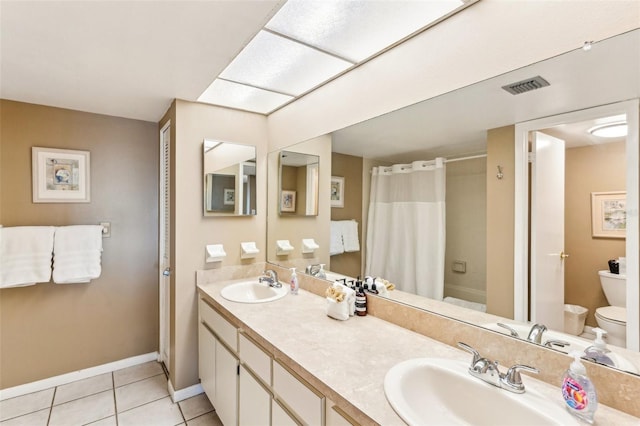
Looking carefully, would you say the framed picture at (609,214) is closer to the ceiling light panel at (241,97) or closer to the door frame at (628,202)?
the door frame at (628,202)

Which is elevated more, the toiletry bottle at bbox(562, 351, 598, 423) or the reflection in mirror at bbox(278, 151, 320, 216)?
the reflection in mirror at bbox(278, 151, 320, 216)

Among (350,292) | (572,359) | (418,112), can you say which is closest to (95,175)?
(350,292)

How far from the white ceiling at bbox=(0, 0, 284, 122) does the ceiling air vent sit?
0.99 m

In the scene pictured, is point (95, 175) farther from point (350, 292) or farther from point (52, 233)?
point (350, 292)

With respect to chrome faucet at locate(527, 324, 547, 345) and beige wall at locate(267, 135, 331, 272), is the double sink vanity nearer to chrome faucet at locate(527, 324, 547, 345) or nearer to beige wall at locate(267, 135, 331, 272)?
chrome faucet at locate(527, 324, 547, 345)

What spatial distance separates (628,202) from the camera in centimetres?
86

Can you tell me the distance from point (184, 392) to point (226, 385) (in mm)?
771

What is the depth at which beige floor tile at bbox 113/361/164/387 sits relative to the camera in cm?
249

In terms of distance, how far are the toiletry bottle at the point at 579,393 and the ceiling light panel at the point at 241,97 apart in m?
2.16

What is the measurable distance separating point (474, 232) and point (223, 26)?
1460 millimetres

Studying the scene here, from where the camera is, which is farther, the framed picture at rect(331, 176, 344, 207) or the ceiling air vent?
the framed picture at rect(331, 176, 344, 207)

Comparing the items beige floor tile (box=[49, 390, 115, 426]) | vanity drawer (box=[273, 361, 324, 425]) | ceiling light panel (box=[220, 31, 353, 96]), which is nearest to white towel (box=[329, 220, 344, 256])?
vanity drawer (box=[273, 361, 324, 425])

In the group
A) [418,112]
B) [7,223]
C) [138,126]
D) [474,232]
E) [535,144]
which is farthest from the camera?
[138,126]

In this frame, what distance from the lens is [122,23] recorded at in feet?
4.29
